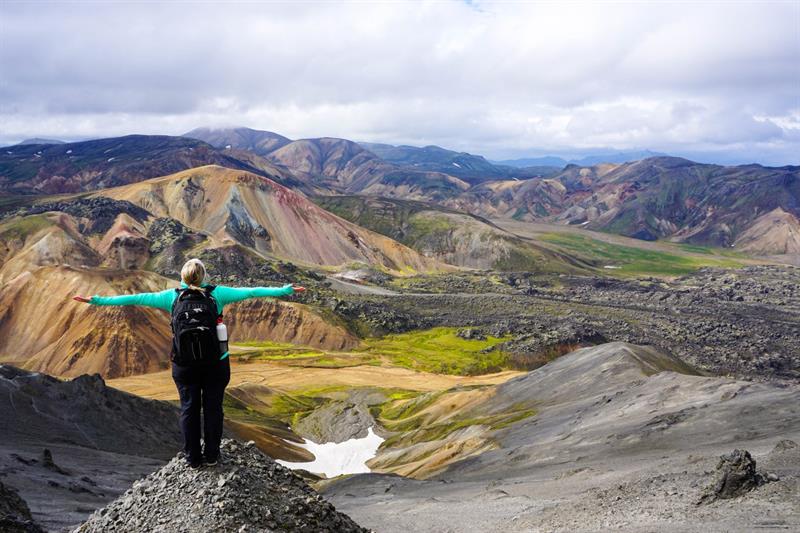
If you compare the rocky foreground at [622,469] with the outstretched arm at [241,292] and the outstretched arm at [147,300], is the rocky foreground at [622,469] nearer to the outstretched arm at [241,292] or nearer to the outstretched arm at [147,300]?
the outstretched arm at [241,292]

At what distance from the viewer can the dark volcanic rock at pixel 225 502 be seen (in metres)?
13.8

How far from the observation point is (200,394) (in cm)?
1368

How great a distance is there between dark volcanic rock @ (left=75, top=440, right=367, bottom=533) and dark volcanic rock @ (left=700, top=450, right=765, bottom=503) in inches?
679

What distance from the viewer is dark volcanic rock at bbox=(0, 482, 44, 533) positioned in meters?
19.6

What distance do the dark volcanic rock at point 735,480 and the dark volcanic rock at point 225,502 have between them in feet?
56.6

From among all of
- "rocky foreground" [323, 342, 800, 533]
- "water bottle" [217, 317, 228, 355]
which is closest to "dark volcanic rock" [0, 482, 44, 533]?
"water bottle" [217, 317, 228, 355]

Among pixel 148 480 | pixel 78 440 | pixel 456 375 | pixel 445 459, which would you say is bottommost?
pixel 456 375

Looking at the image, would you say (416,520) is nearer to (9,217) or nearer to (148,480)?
(148,480)

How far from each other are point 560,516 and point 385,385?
80.6 meters

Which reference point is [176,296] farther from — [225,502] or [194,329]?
[225,502]

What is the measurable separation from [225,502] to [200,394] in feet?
7.89

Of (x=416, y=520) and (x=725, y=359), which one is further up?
(x=416, y=520)

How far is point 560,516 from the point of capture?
29188mm

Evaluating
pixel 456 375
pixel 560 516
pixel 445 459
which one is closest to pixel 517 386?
pixel 445 459
